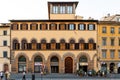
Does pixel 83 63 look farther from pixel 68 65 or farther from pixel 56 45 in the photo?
pixel 56 45

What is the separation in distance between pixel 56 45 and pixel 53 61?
3.40 meters

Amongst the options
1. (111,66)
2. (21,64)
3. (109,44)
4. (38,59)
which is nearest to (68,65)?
(38,59)

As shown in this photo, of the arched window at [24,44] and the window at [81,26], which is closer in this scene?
the arched window at [24,44]

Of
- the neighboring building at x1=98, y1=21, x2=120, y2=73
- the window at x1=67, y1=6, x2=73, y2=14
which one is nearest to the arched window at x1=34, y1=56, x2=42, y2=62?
the window at x1=67, y1=6, x2=73, y2=14

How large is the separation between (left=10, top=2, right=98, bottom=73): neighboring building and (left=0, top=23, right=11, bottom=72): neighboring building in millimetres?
1779

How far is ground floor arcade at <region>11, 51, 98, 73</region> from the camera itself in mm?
80500

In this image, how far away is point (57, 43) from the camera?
265 feet

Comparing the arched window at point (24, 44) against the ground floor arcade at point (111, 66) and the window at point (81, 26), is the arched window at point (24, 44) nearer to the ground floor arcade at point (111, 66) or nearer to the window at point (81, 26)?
the window at point (81, 26)

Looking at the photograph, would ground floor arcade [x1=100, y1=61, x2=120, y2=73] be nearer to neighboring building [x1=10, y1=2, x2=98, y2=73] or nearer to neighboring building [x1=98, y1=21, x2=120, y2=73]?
neighboring building [x1=98, y1=21, x2=120, y2=73]

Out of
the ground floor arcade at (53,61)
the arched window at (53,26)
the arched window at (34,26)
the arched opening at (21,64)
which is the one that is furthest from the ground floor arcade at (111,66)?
the arched opening at (21,64)

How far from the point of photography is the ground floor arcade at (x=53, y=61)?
264 feet

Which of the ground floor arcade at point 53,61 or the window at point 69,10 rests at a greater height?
the window at point 69,10

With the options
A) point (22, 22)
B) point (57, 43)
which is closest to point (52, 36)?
point (57, 43)

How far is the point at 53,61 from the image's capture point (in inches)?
3204
